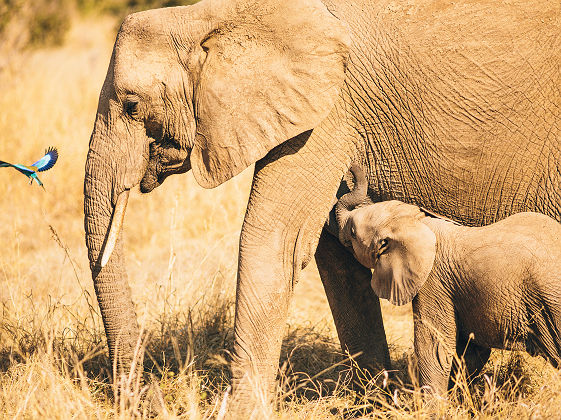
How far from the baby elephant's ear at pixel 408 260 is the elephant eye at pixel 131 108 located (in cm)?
139

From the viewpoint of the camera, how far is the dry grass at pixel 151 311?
13.6 feet

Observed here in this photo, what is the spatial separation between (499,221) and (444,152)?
43 cm

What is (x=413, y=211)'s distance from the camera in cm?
421

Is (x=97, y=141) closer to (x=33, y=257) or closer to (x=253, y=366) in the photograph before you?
(x=253, y=366)

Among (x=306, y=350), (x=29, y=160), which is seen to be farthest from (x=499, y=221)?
(x=29, y=160)

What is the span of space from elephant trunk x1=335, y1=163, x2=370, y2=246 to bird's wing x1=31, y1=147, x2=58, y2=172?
1492 mm

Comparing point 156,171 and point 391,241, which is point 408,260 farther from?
point 156,171

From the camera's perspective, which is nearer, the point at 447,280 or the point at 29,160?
the point at 447,280

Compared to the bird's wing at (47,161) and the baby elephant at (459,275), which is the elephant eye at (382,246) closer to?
the baby elephant at (459,275)

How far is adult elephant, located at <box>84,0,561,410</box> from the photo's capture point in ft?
12.8

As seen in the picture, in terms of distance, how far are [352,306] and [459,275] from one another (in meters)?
0.97

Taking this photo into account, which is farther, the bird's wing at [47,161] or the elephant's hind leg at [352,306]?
the elephant's hind leg at [352,306]

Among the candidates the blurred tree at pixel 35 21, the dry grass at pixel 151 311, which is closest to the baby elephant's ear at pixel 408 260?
the dry grass at pixel 151 311

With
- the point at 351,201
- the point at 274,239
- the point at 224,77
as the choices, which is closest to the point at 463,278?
the point at 351,201
